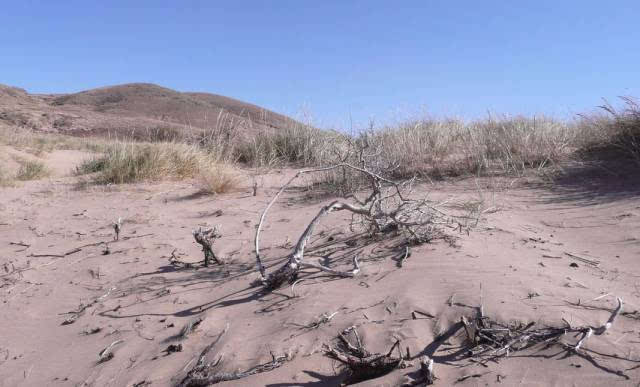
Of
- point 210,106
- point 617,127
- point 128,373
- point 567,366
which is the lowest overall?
point 128,373

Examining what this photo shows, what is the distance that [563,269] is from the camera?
2.78m

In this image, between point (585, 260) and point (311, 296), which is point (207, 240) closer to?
point (311, 296)

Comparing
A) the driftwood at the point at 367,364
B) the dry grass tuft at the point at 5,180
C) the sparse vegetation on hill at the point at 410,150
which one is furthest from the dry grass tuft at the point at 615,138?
the dry grass tuft at the point at 5,180

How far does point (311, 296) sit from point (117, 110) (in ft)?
85.3

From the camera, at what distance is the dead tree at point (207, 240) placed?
10.9ft

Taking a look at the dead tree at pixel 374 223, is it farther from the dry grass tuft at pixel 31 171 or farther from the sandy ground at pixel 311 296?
the dry grass tuft at pixel 31 171

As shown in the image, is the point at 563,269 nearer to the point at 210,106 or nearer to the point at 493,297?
the point at 493,297

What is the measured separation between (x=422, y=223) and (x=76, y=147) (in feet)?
37.9

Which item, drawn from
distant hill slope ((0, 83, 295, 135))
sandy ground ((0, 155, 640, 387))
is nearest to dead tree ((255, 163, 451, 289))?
sandy ground ((0, 155, 640, 387))

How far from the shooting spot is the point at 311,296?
268 centimetres

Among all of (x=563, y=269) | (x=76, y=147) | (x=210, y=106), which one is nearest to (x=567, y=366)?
(x=563, y=269)

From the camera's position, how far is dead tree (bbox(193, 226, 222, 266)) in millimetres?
3312

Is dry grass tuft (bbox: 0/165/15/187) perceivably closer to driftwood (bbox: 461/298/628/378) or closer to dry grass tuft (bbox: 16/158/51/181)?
dry grass tuft (bbox: 16/158/51/181)

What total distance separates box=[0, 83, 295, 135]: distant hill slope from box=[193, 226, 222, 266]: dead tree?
1264cm
